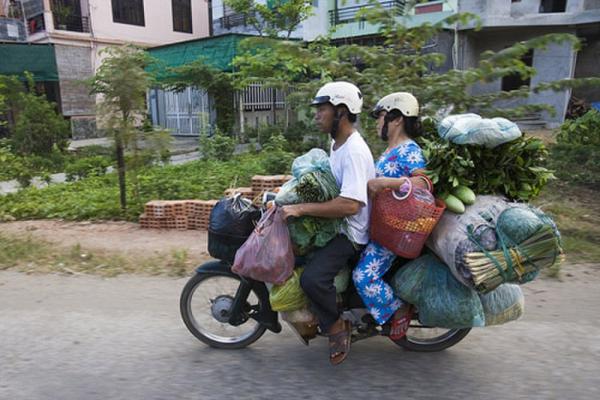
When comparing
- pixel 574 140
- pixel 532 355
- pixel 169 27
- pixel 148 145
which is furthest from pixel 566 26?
pixel 169 27

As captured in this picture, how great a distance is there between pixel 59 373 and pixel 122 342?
0.51 metres

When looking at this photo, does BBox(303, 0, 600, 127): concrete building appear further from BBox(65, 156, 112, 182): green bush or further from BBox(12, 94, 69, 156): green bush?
BBox(12, 94, 69, 156): green bush

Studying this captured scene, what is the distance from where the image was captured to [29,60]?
18.4m

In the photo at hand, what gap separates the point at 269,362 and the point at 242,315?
38 centimetres

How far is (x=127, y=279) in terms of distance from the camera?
494 centimetres

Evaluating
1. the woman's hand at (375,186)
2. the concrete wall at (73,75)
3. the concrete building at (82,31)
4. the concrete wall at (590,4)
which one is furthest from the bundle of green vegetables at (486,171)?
the concrete wall at (73,75)

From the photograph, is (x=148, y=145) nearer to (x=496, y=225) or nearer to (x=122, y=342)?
(x=122, y=342)

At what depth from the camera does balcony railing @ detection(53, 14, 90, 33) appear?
70.6 feet

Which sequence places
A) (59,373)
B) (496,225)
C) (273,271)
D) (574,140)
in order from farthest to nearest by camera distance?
(574,140) → (59,373) → (273,271) → (496,225)

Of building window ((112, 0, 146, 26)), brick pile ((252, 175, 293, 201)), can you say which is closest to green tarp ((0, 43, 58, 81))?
building window ((112, 0, 146, 26))

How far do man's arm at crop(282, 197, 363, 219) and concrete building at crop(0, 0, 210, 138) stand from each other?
18516mm

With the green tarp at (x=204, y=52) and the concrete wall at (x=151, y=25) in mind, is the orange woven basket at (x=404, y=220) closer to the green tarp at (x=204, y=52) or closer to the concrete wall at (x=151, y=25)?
the green tarp at (x=204, y=52)

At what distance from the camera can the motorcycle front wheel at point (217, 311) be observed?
338 centimetres

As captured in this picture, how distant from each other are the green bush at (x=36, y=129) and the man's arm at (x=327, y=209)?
38.4 ft
